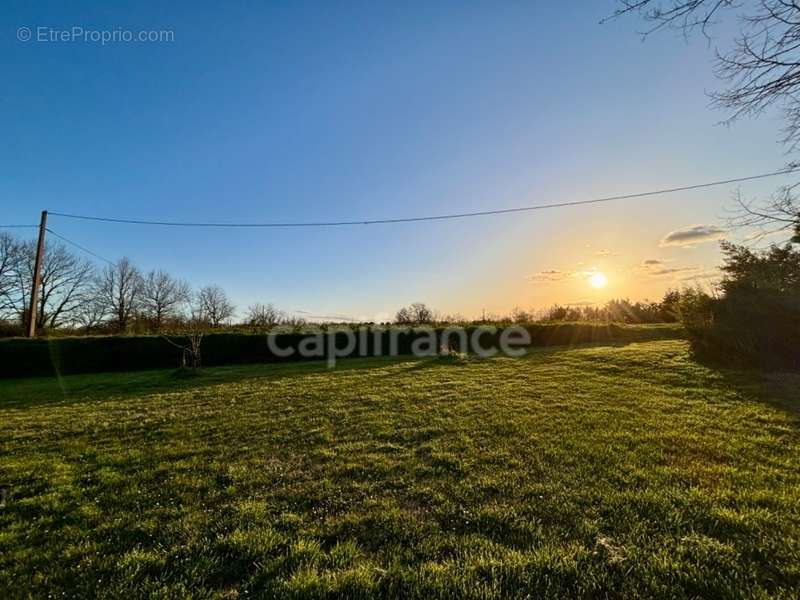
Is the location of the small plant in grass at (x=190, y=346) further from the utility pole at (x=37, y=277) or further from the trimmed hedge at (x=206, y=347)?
the utility pole at (x=37, y=277)

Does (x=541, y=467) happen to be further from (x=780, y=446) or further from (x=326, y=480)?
(x=780, y=446)

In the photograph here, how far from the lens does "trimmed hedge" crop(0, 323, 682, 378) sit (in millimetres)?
14742

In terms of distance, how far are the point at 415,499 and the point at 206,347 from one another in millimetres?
15862

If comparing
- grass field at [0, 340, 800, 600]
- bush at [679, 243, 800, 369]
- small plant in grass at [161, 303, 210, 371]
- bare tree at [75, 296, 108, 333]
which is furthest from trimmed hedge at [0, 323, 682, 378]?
bare tree at [75, 296, 108, 333]

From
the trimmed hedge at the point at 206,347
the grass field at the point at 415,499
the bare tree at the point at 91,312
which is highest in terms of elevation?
the bare tree at the point at 91,312

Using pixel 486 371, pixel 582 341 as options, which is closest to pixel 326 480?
pixel 486 371

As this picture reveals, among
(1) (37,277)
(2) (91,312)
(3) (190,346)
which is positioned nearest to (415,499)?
(3) (190,346)

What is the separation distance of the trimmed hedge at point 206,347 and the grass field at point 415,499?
31.5ft

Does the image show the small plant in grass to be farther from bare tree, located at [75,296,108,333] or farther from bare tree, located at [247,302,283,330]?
bare tree, located at [75,296,108,333]

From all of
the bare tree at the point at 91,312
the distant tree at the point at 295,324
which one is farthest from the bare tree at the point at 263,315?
the bare tree at the point at 91,312

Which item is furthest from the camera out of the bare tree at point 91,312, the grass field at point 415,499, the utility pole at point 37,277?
the bare tree at point 91,312

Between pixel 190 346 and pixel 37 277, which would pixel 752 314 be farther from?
pixel 37 277

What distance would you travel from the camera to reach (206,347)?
53.3 feet

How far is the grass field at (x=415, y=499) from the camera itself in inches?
83.8
